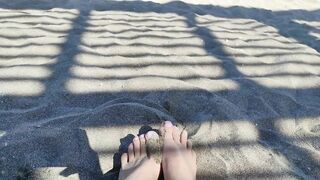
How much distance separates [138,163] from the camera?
2.11m

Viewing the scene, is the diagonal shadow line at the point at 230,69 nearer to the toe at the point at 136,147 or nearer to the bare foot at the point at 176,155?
the bare foot at the point at 176,155

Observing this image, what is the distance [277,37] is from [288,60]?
64 cm

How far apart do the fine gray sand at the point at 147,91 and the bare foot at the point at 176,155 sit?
0.07m

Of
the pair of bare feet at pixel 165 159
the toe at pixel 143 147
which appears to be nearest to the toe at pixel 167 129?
the pair of bare feet at pixel 165 159

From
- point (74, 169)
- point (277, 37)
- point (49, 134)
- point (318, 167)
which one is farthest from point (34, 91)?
point (277, 37)

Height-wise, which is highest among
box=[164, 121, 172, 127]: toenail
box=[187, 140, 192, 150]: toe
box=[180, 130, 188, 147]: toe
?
box=[164, 121, 172, 127]: toenail

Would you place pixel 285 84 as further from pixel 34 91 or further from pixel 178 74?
pixel 34 91

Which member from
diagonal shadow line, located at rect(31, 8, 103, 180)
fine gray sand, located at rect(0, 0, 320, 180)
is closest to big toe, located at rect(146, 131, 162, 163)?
fine gray sand, located at rect(0, 0, 320, 180)

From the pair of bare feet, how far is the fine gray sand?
0.07 meters

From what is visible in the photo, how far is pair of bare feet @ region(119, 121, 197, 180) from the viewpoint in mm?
2045

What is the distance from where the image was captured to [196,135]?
91.8 inches

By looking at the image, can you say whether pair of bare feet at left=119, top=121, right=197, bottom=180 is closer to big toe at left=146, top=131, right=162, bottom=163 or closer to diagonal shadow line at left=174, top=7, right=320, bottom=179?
big toe at left=146, top=131, right=162, bottom=163

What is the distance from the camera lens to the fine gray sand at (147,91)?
2.15m

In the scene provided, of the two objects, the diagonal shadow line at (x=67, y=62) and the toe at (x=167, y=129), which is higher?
the diagonal shadow line at (x=67, y=62)
